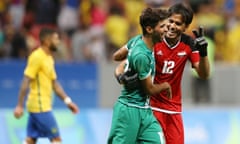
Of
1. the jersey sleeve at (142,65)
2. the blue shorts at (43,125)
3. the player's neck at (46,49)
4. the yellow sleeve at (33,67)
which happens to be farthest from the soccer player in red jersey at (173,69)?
the blue shorts at (43,125)

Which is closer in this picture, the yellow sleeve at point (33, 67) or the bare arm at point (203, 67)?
the bare arm at point (203, 67)

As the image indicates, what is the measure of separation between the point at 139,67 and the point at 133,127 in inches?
28.8

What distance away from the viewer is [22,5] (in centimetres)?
2114

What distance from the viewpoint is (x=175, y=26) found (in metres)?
10.3

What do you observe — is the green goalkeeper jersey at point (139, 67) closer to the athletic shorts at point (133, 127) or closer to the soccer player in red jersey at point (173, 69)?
the athletic shorts at point (133, 127)

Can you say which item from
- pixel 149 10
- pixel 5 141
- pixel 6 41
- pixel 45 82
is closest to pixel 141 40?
pixel 149 10

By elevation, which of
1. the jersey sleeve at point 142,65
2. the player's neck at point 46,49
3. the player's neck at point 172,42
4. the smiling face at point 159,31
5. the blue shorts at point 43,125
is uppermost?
the smiling face at point 159,31

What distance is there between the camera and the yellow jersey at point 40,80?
1274 cm

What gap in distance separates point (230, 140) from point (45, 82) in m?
3.84

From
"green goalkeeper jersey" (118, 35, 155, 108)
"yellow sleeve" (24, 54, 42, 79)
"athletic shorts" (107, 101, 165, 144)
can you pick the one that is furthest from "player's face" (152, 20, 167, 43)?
"yellow sleeve" (24, 54, 42, 79)

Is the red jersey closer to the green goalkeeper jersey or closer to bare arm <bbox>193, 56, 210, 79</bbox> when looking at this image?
bare arm <bbox>193, 56, 210, 79</bbox>

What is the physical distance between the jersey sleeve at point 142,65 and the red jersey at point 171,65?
0.90 m

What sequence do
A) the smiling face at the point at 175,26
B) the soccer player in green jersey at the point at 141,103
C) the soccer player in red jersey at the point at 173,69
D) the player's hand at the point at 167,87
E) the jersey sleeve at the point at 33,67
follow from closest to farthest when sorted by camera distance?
the soccer player in green jersey at the point at 141,103, the player's hand at the point at 167,87, the smiling face at the point at 175,26, the soccer player in red jersey at the point at 173,69, the jersey sleeve at the point at 33,67

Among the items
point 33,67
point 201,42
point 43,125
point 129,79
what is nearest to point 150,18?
point 129,79
